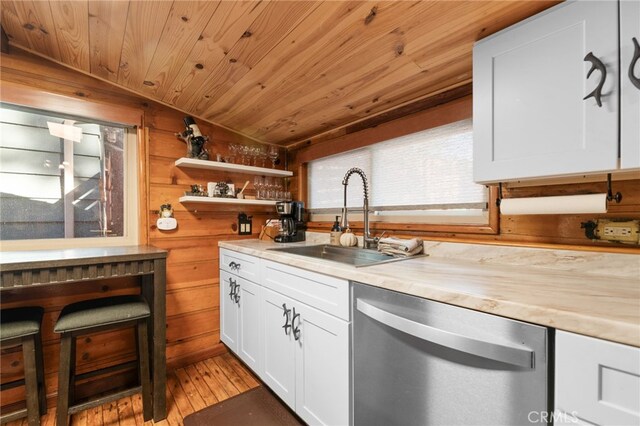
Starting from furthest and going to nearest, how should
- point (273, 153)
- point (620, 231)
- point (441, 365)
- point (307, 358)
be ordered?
point (273, 153)
point (307, 358)
point (620, 231)
point (441, 365)

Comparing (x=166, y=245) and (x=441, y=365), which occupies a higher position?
(x=166, y=245)

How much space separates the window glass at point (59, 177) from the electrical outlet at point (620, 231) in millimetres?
2741

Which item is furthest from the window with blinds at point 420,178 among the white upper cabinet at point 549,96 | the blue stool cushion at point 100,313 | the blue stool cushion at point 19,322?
the blue stool cushion at point 19,322

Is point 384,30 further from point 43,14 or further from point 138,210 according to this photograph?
point 138,210

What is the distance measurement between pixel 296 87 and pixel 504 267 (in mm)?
1452

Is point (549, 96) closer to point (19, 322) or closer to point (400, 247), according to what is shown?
point (400, 247)

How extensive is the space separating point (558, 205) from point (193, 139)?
221cm

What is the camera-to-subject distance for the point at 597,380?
62 centimetres

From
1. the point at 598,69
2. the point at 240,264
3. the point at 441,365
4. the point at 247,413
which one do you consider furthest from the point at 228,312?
the point at 598,69

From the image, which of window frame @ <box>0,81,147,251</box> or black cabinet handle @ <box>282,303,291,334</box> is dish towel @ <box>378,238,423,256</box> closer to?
black cabinet handle @ <box>282,303,291,334</box>

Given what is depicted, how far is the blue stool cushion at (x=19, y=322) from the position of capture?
131 centimetres

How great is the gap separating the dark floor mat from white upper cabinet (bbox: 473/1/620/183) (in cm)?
168

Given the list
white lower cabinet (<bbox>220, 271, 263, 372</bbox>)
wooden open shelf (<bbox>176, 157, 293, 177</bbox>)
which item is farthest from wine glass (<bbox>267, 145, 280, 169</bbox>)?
white lower cabinet (<bbox>220, 271, 263, 372</bbox>)

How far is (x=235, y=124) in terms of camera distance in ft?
7.64
